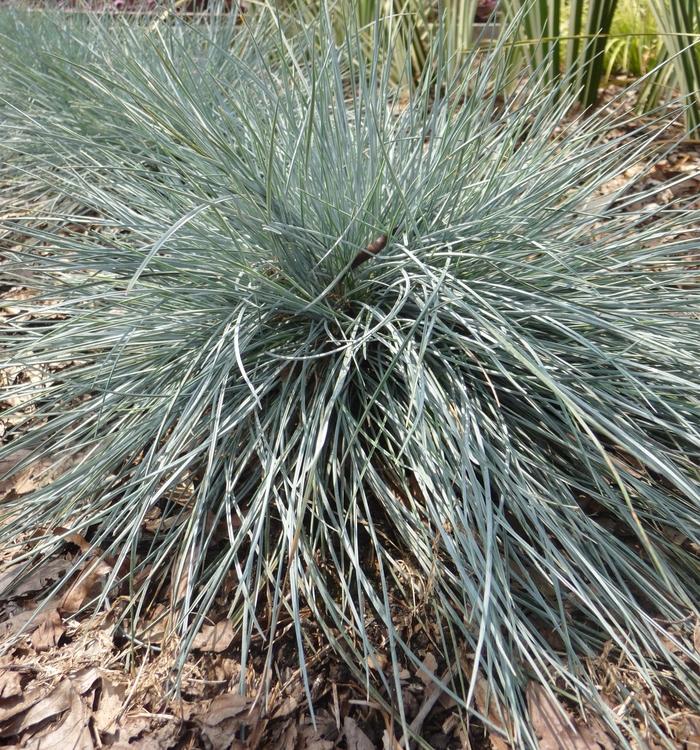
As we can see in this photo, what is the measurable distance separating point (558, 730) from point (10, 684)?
112cm

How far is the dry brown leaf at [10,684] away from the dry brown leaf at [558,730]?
3.46 feet

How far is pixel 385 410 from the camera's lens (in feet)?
4.97

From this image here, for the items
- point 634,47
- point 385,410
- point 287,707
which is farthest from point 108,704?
point 634,47

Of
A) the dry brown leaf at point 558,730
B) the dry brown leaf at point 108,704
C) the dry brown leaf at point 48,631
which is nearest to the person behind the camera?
the dry brown leaf at point 558,730

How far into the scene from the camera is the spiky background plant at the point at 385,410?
1.37 metres

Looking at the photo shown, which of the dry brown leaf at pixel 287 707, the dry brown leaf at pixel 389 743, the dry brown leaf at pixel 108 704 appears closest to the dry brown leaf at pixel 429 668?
the dry brown leaf at pixel 389 743

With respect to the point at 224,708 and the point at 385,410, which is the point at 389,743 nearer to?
the point at 224,708

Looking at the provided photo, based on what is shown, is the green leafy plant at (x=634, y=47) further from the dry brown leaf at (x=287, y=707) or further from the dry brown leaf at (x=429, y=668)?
the dry brown leaf at (x=287, y=707)

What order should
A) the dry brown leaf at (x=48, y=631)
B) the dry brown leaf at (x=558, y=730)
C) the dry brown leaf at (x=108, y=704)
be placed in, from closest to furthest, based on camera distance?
the dry brown leaf at (x=558, y=730) < the dry brown leaf at (x=108, y=704) < the dry brown leaf at (x=48, y=631)

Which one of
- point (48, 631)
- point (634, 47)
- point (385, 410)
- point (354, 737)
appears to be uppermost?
point (634, 47)

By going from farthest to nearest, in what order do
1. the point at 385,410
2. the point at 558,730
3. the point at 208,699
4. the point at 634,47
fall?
the point at 634,47
the point at 385,410
the point at 208,699
the point at 558,730

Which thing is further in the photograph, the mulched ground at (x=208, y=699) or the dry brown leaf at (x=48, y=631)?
the dry brown leaf at (x=48, y=631)

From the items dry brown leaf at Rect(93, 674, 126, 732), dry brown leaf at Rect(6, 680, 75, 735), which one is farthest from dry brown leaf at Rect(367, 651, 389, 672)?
dry brown leaf at Rect(6, 680, 75, 735)

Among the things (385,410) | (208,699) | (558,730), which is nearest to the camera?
(558,730)
